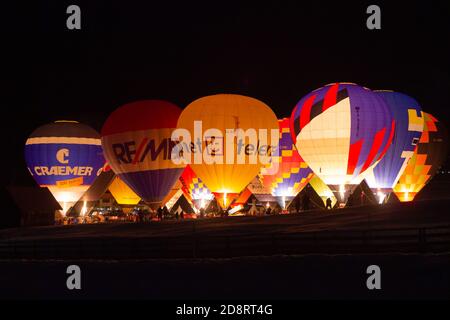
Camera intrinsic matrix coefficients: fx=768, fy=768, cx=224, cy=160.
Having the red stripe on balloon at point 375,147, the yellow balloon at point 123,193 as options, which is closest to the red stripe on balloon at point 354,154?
the red stripe on balloon at point 375,147

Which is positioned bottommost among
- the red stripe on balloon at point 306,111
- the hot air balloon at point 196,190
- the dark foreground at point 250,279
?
the dark foreground at point 250,279

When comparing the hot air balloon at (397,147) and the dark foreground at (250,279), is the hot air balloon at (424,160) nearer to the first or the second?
the hot air balloon at (397,147)

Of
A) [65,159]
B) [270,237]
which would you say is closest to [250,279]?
[270,237]

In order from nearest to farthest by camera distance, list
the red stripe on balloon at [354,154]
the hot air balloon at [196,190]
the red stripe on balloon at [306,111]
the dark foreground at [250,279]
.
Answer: the dark foreground at [250,279], the red stripe on balloon at [354,154], the red stripe on balloon at [306,111], the hot air balloon at [196,190]

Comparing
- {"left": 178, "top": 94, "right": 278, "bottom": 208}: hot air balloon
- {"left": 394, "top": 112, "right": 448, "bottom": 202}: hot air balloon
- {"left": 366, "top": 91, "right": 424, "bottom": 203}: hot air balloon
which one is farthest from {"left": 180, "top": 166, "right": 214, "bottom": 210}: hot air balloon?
{"left": 394, "top": 112, "right": 448, "bottom": 202}: hot air balloon

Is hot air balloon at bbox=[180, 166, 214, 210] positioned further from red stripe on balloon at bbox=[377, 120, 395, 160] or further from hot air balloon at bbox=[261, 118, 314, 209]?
red stripe on balloon at bbox=[377, 120, 395, 160]

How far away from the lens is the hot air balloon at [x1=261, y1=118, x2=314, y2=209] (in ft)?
180

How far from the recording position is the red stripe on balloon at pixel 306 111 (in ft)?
152

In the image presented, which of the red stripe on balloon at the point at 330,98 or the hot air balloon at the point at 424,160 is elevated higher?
the red stripe on balloon at the point at 330,98

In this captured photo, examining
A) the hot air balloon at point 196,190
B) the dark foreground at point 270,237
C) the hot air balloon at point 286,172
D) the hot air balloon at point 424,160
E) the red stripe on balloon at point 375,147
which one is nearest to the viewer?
the dark foreground at point 270,237

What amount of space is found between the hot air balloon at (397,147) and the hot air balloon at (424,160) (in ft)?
12.6

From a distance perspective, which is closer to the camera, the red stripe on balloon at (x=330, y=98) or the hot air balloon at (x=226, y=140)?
the hot air balloon at (x=226, y=140)

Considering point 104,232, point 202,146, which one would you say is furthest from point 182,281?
point 202,146
